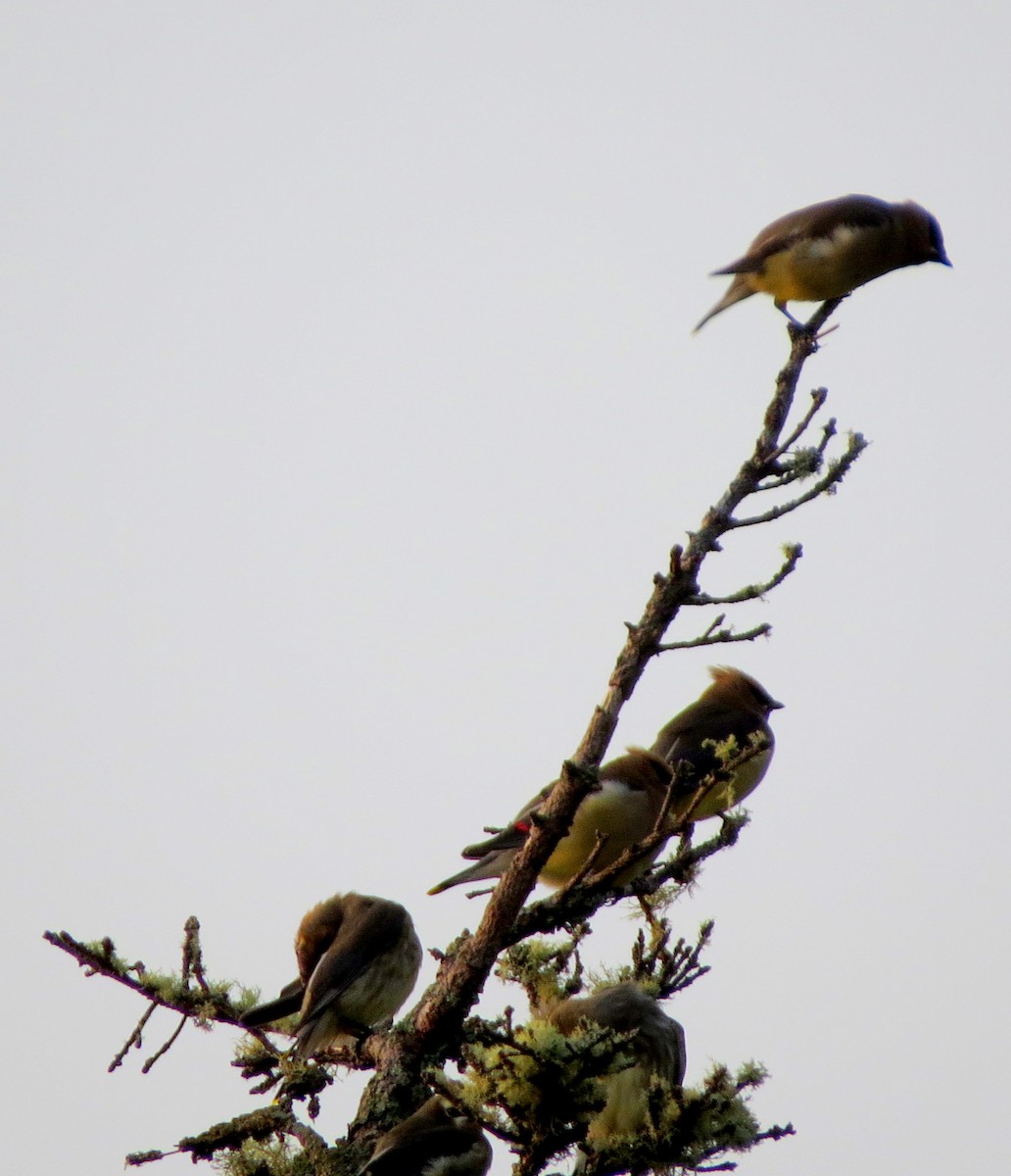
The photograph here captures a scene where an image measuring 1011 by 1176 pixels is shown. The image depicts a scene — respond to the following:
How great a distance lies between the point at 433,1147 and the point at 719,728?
9.57 feet

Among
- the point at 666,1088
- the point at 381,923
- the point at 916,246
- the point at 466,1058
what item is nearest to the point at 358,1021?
the point at 381,923

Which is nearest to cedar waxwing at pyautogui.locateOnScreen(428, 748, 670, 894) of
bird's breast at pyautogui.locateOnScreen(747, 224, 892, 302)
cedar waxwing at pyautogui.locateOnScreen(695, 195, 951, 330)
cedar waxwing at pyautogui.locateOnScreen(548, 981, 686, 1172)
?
cedar waxwing at pyautogui.locateOnScreen(548, 981, 686, 1172)

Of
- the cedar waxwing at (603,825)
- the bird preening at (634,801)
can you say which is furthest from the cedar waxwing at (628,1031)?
the cedar waxwing at (603,825)

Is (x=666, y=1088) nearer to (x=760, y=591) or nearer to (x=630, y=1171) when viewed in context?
(x=630, y=1171)

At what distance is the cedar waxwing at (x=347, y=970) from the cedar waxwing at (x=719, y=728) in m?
1.38

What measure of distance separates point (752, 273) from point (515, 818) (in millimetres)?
2968

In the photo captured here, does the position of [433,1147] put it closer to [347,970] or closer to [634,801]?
[347,970]

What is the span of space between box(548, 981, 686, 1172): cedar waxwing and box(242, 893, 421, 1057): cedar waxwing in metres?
0.96

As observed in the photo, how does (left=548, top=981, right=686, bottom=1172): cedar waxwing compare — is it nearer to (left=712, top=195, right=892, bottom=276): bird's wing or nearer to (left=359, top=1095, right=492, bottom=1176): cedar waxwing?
(left=359, top=1095, right=492, bottom=1176): cedar waxwing

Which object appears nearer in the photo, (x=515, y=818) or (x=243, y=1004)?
(x=243, y=1004)

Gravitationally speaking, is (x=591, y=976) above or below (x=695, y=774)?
below

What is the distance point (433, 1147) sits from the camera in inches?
182

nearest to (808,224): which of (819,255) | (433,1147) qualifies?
(819,255)

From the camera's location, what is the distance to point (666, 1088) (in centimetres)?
415
